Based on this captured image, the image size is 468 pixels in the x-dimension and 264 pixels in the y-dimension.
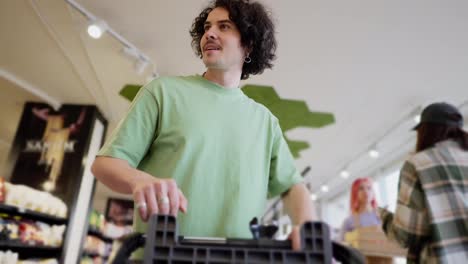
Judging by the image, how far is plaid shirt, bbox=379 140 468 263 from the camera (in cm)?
131

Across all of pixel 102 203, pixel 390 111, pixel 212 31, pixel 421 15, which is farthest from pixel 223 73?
pixel 102 203

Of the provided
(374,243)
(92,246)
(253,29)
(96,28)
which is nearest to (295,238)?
(253,29)

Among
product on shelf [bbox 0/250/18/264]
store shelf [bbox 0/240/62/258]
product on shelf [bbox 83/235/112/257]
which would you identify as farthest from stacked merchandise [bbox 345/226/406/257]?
product on shelf [bbox 83/235/112/257]

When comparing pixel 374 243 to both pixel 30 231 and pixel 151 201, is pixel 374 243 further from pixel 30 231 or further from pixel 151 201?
pixel 30 231

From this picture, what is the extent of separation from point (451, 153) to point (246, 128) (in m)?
1.05

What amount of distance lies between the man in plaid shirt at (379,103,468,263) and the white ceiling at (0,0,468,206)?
1295mm

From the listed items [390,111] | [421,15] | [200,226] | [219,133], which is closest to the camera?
[200,226]

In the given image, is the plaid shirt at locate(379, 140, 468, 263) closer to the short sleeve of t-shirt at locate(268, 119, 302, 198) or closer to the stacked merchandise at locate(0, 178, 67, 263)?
the short sleeve of t-shirt at locate(268, 119, 302, 198)

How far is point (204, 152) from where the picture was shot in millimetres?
730

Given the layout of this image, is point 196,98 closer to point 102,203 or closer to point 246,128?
point 246,128

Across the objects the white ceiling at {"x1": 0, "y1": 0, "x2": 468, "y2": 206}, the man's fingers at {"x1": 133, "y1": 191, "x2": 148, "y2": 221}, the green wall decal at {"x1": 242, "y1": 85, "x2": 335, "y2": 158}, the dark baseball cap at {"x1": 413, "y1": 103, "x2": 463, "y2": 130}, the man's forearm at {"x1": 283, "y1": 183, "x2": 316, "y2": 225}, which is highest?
the white ceiling at {"x1": 0, "y1": 0, "x2": 468, "y2": 206}

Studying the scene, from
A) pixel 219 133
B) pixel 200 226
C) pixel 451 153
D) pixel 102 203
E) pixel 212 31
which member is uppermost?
pixel 102 203

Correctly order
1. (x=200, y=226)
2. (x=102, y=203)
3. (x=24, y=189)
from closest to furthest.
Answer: (x=200, y=226)
(x=24, y=189)
(x=102, y=203)

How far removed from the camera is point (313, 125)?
4.49 metres
